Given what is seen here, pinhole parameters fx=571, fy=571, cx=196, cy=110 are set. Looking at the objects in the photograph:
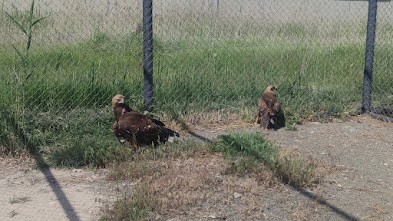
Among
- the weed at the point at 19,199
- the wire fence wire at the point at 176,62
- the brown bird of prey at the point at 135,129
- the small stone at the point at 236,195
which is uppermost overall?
the wire fence wire at the point at 176,62

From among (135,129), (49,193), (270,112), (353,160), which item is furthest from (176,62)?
(49,193)

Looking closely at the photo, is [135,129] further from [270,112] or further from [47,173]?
[270,112]

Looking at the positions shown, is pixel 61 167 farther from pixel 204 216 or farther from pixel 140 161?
pixel 204 216

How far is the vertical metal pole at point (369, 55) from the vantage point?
7.12 m

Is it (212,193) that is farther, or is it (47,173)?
(47,173)

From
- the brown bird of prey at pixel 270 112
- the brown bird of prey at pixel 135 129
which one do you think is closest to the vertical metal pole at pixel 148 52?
the brown bird of prey at pixel 135 129

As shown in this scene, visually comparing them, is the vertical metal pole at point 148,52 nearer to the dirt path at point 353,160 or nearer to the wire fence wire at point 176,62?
the wire fence wire at point 176,62

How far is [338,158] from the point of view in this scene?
5.69 meters

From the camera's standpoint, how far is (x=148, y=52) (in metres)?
6.18

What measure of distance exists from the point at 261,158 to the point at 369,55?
2.77 meters

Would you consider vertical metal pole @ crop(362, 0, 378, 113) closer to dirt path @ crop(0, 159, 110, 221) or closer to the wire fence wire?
the wire fence wire

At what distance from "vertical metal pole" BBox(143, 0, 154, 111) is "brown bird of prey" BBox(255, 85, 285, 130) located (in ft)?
4.17

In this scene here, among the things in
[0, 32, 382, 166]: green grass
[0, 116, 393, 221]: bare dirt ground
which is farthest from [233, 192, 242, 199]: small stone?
[0, 32, 382, 166]: green grass

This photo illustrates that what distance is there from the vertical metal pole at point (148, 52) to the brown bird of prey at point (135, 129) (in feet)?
1.94
